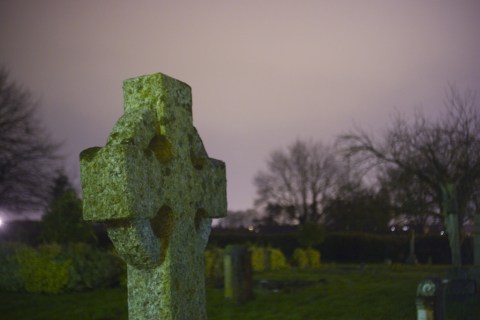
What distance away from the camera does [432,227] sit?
4172 centimetres

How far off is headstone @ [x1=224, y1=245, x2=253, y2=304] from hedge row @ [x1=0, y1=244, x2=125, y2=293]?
221 inches

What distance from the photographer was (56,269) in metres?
18.0

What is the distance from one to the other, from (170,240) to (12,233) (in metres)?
34.5

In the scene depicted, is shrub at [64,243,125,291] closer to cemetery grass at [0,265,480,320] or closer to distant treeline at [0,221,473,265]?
cemetery grass at [0,265,480,320]

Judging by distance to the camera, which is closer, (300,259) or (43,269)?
(43,269)

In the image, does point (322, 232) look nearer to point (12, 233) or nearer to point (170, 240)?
point (12, 233)

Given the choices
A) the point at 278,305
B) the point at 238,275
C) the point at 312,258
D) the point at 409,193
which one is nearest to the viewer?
the point at 278,305

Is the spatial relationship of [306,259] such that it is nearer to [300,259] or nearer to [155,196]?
[300,259]

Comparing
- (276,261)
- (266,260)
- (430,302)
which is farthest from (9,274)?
(430,302)

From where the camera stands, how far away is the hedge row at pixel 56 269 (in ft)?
58.8

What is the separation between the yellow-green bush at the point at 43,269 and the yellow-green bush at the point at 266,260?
11415 mm

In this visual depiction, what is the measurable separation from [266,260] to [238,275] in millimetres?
15126

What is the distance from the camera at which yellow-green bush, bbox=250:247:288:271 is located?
28266mm

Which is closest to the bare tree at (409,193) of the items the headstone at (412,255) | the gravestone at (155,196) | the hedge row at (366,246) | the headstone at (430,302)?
the headstone at (412,255)
